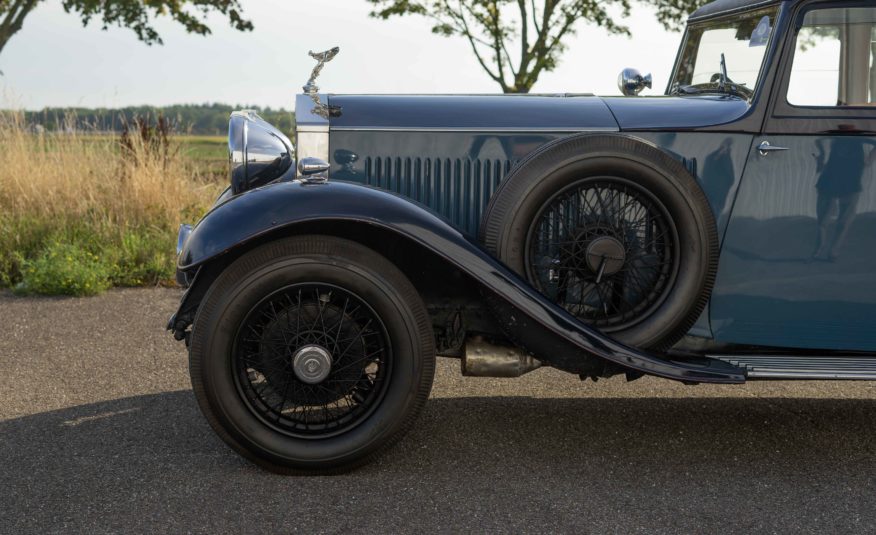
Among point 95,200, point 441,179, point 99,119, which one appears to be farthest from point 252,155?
point 99,119

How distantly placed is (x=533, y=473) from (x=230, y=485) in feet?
3.64

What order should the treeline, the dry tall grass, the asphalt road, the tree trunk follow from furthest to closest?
the tree trunk
the treeline
the dry tall grass
the asphalt road

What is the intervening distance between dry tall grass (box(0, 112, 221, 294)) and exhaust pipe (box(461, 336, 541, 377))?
14.6 ft

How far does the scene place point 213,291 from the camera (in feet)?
11.4

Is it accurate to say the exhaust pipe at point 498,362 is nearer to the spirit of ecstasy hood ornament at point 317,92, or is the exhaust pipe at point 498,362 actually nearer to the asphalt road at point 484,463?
the asphalt road at point 484,463

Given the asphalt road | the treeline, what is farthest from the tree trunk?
the asphalt road

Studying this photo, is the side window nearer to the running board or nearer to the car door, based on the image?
the car door

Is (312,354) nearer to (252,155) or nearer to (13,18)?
(252,155)

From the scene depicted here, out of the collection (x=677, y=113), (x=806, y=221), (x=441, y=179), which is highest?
(x=677, y=113)

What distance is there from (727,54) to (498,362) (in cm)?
184

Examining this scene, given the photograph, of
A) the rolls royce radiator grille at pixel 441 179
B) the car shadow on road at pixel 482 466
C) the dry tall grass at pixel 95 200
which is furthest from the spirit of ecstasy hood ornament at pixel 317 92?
the dry tall grass at pixel 95 200

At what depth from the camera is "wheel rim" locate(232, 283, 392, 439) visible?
3.53 metres

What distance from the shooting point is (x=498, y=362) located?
3824mm

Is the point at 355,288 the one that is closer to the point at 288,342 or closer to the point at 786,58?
the point at 288,342
